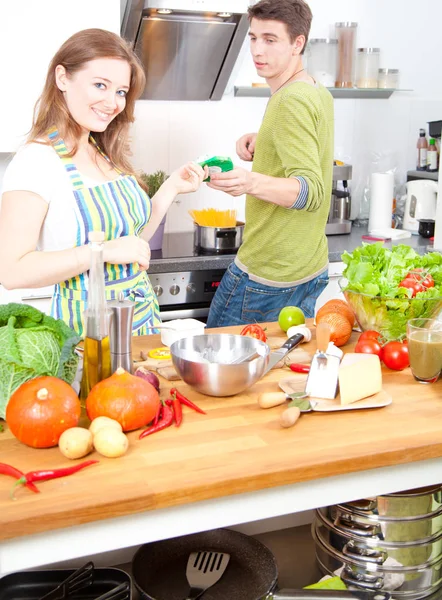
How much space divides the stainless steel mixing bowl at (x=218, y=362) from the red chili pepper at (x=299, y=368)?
14 cm

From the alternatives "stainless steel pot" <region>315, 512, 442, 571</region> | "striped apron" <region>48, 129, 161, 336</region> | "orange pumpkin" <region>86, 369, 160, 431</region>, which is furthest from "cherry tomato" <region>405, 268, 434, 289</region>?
"orange pumpkin" <region>86, 369, 160, 431</region>

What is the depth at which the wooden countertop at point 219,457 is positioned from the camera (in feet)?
4.23

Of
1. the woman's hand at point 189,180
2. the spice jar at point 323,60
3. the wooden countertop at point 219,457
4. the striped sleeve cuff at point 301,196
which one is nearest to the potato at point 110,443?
the wooden countertop at point 219,457

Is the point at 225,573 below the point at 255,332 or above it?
below

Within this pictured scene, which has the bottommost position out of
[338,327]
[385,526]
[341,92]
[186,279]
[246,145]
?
[385,526]

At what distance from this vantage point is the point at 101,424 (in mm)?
1479

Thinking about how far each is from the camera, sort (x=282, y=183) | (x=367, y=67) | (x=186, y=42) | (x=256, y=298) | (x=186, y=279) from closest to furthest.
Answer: (x=282, y=183), (x=256, y=298), (x=186, y=279), (x=186, y=42), (x=367, y=67)

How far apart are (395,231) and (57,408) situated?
295 cm

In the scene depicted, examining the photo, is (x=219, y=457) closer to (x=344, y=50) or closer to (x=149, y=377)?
(x=149, y=377)

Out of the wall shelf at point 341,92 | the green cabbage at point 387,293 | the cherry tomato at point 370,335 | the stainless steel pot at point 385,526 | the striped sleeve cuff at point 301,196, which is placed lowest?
the stainless steel pot at point 385,526

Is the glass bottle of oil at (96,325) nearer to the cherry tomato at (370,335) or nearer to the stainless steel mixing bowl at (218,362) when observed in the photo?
the stainless steel mixing bowl at (218,362)

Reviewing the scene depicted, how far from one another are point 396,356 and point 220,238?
65.7 inches

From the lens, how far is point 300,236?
2941 mm

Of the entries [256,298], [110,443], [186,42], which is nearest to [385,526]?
[110,443]
